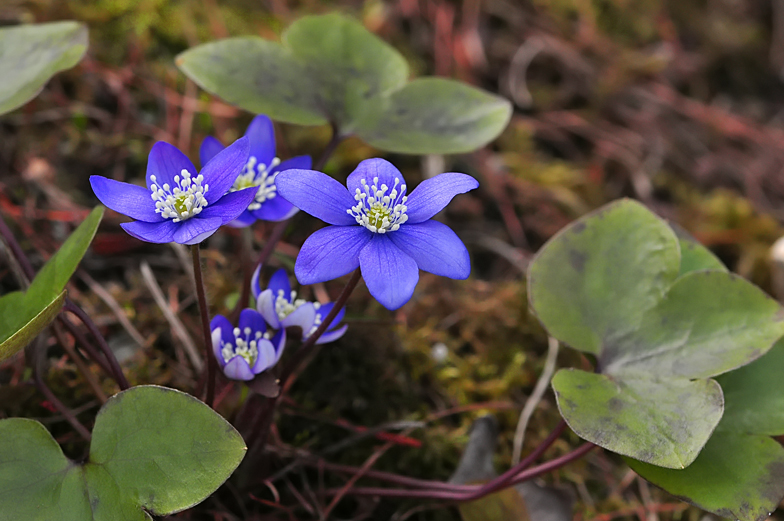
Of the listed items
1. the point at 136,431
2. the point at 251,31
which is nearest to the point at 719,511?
the point at 136,431

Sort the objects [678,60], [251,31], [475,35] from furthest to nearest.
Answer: [678,60]
[475,35]
[251,31]

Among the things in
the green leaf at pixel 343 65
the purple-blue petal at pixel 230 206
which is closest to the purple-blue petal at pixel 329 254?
the purple-blue petal at pixel 230 206

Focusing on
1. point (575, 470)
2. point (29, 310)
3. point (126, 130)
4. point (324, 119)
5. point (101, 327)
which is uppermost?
point (324, 119)

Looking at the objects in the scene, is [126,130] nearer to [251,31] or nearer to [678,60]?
[251,31]

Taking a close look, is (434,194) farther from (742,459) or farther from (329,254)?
(742,459)

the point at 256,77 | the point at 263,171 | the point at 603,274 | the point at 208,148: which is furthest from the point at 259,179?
the point at 603,274

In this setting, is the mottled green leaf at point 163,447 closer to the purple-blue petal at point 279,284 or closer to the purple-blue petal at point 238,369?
the purple-blue petal at point 238,369
